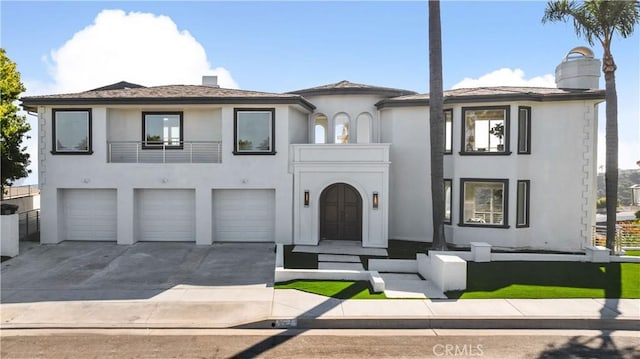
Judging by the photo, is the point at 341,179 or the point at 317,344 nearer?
the point at 317,344

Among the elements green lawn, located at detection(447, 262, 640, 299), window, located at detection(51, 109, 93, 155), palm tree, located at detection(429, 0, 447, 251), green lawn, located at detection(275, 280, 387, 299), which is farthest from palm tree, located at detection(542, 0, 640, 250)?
window, located at detection(51, 109, 93, 155)

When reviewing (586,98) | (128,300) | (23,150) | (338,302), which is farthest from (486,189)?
(23,150)

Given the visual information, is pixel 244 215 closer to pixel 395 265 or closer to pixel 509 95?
pixel 395 265

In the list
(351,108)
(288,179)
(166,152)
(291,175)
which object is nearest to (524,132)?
(351,108)

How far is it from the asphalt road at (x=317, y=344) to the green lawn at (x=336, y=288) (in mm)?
1841

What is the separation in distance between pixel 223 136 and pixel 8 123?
34.9 feet

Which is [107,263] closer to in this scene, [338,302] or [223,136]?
[223,136]

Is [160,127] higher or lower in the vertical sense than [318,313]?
higher

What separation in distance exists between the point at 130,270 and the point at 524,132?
51.8 feet

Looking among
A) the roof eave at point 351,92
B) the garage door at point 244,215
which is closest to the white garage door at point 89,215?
the garage door at point 244,215

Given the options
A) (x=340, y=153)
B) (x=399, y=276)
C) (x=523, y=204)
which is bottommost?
(x=399, y=276)

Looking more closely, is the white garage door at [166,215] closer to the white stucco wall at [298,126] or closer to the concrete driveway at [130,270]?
the concrete driveway at [130,270]

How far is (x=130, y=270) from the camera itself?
43.7 ft

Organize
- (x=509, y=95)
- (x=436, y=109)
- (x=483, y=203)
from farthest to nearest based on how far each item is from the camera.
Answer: (x=483, y=203) < (x=509, y=95) < (x=436, y=109)
